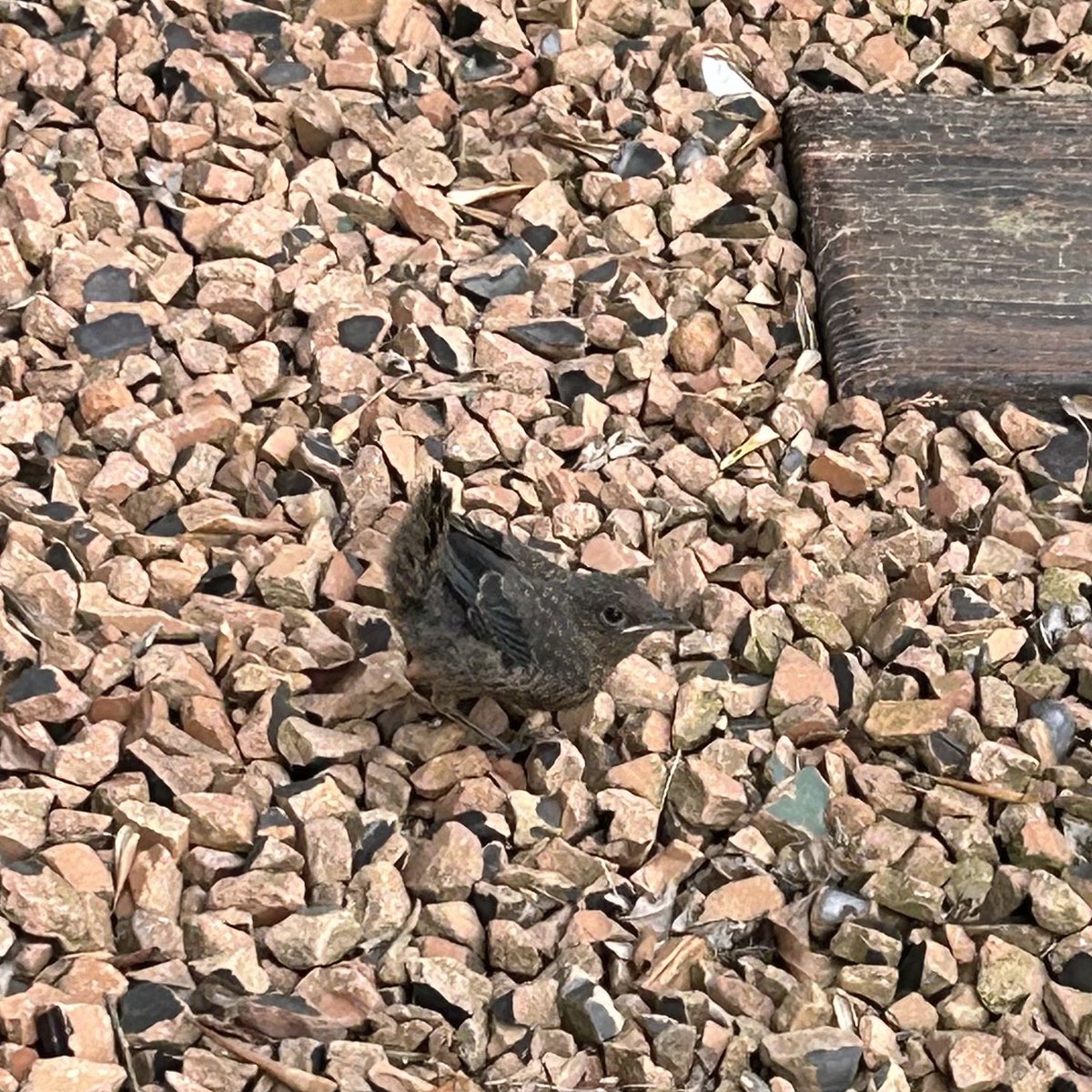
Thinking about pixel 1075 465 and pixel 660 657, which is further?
pixel 1075 465

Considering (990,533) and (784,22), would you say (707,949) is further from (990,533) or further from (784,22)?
(784,22)

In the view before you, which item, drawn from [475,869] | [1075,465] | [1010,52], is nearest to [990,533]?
[1075,465]

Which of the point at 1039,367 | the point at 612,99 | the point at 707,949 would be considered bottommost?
the point at 707,949

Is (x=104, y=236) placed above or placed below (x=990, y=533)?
above

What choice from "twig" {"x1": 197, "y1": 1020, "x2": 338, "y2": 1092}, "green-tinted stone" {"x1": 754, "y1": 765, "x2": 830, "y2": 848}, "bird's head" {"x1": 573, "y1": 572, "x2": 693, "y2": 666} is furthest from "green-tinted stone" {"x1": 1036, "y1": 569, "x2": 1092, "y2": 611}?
"twig" {"x1": 197, "y1": 1020, "x2": 338, "y2": 1092}

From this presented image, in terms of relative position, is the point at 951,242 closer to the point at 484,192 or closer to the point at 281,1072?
the point at 484,192

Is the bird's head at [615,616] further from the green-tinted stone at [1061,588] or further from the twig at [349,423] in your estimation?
the green-tinted stone at [1061,588]
